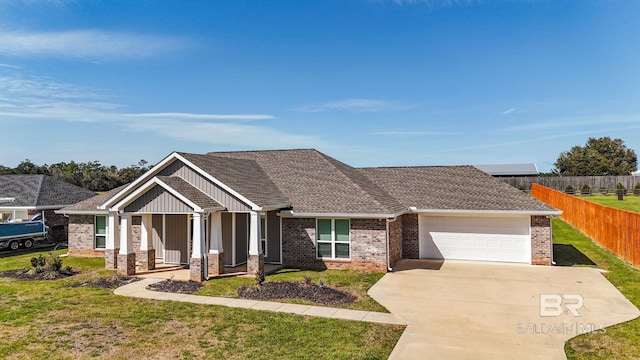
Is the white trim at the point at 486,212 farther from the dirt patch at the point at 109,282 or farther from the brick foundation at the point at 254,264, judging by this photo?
the dirt patch at the point at 109,282

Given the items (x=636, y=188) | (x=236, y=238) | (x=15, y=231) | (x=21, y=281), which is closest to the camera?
(x=21, y=281)

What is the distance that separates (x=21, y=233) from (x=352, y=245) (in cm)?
1926

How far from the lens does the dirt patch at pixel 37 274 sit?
16119 millimetres

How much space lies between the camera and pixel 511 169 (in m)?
71.8

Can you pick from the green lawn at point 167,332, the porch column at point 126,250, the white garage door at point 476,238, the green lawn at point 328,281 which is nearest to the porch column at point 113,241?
the porch column at point 126,250

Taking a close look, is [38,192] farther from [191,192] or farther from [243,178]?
[243,178]

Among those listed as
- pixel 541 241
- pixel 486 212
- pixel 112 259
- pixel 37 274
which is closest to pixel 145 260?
pixel 112 259

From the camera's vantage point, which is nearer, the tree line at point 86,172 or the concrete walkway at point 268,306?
the concrete walkway at point 268,306

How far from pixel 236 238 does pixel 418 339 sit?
10952mm

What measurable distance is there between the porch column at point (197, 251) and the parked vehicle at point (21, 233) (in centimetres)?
1416

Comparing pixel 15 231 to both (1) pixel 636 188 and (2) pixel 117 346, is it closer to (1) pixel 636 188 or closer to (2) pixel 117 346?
(2) pixel 117 346

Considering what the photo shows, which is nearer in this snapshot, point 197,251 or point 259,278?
point 259,278

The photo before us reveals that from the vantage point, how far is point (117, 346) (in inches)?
362

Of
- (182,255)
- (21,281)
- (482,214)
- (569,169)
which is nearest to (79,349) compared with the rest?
(21,281)
